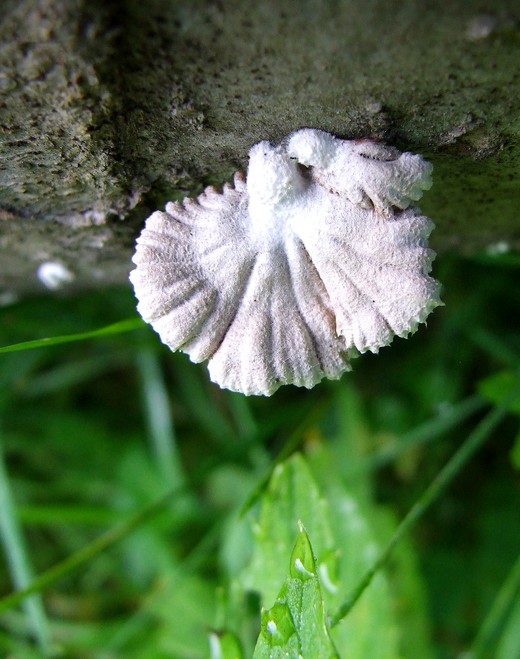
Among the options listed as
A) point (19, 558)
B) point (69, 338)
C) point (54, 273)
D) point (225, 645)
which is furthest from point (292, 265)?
point (19, 558)

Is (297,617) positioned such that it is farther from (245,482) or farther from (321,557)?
(245,482)

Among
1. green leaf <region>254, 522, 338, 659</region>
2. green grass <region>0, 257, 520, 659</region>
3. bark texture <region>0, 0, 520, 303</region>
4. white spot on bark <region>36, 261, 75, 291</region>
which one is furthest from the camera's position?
green grass <region>0, 257, 520, 659</region>

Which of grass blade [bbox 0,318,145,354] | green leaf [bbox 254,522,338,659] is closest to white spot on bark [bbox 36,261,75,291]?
grass blade [bbox 0,318,145,354]

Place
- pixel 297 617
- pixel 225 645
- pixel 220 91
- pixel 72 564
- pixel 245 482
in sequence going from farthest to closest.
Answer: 1. pixel 245 482
2. pixel 72 564
3. pixel 225 645
4. pixel 297 617
5. pixel 220 91

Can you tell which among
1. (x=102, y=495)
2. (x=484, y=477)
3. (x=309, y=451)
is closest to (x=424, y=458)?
(x=484, y=477)

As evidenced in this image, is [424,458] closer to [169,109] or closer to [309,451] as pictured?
[309,451]

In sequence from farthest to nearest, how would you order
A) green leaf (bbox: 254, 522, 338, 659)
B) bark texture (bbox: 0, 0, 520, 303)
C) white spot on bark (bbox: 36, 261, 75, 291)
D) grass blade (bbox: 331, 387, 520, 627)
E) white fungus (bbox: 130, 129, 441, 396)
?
white spot on bark (bbox: 36, 261, 75, 291) → grass blade (bbox: 331, 387, 520, 627) → green leaf (bbox: 254, 522, 338, 659) → white fungus (bbox: 130, 129, 441, 396) → bark texture (bbox: 0, 0, 520, 303)

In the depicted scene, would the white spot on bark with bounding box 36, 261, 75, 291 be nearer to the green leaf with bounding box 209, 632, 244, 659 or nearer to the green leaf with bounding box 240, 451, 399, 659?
the green leaf with bounding box 240, 451, 399, 659
